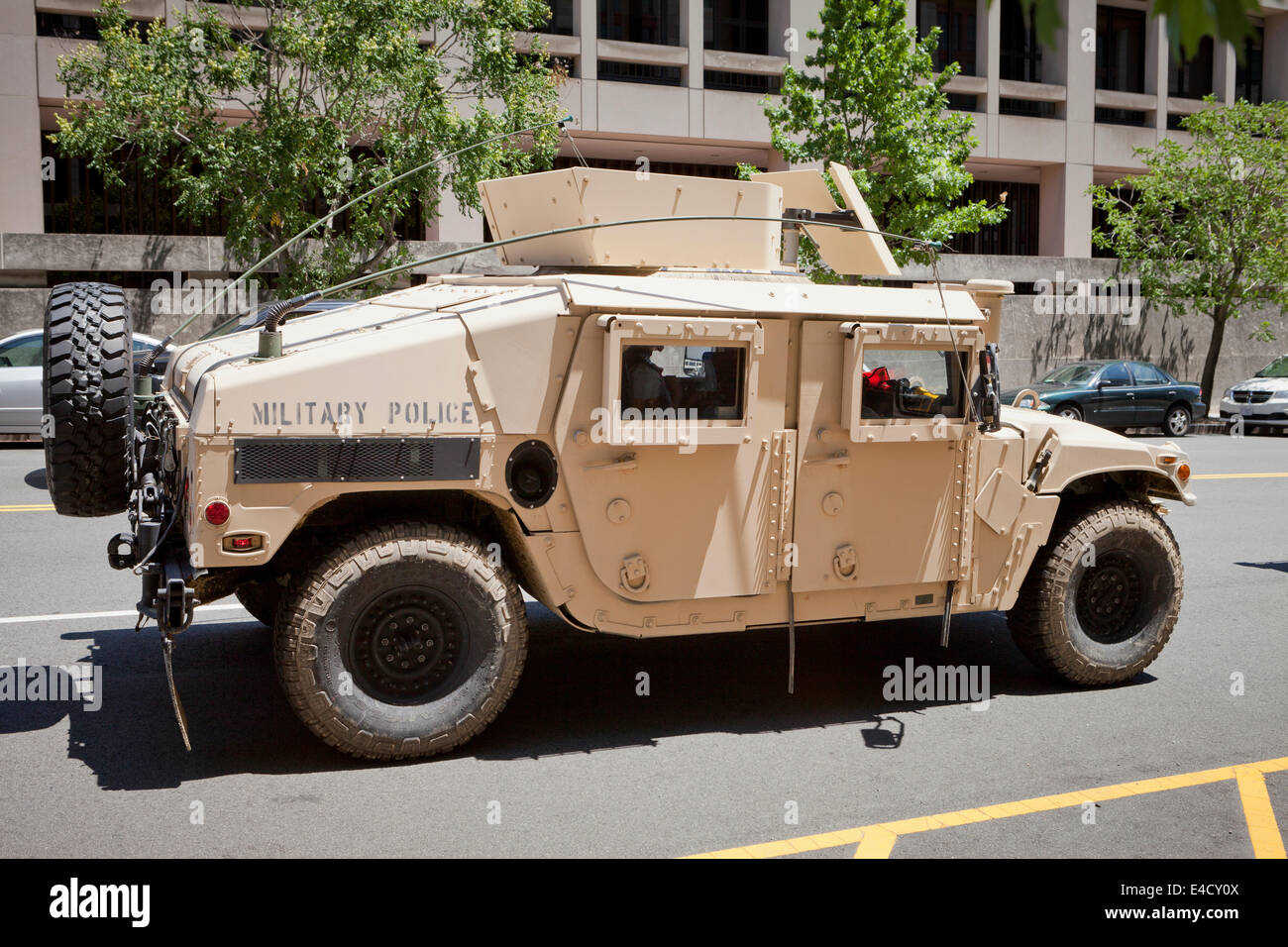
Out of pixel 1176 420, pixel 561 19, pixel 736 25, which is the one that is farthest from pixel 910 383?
pixel 736 25

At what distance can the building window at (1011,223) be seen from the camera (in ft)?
113

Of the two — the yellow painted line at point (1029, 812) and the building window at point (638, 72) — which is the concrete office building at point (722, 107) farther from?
the yellow painted line at point (1029, 812)

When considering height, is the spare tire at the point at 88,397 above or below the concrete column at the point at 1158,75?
below

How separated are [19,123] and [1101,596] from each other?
2282 cm

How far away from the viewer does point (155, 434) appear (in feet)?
20.4

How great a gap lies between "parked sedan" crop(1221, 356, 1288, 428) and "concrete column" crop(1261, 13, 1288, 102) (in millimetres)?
14181

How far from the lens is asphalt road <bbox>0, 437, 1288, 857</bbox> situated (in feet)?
16.5

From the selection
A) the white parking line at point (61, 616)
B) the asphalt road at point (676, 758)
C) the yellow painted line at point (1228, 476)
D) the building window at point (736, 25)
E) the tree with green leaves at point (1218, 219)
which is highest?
the building window at point (736, 25)

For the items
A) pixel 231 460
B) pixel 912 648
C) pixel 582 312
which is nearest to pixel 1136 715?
pixel 912 648

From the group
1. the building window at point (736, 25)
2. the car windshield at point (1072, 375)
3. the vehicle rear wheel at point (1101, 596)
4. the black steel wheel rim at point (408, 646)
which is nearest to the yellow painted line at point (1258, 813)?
the vehicle rear wheel at point (1101, 596)

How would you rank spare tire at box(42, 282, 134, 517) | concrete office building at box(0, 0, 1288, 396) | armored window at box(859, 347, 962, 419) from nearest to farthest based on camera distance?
spare tire at box(42, 282, 134, 517), armored window at box(859, 347, 962, 419), concrete office building at box(0, 0, 1288, 396)

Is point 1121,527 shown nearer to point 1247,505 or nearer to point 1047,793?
point 1047,793

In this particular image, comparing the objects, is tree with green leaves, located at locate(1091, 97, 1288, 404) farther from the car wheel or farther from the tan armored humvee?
the tan armored humvee

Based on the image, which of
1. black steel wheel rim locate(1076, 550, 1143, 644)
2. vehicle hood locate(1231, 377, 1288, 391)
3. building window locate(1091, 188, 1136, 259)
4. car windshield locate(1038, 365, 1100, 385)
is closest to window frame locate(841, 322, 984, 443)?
black steel wheel rim locate(1076, 550, 1143, 644)
